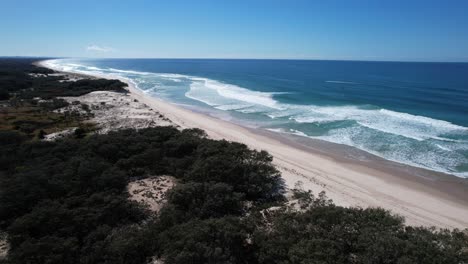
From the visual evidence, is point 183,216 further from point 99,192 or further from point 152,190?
point 99,192

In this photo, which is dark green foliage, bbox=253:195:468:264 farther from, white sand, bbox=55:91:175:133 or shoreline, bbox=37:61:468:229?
white sand, bbox=55:91:175:133

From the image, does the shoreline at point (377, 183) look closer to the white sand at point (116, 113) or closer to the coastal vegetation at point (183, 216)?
the coastal vegetation at point (183, 216)

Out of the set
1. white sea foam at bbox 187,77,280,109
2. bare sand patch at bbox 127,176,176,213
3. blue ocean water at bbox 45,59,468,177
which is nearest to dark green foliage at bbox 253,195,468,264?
bare sand patch at bbox 127,176,176,213

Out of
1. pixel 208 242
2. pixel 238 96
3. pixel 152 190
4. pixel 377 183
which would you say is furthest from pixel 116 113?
pixel 208 242

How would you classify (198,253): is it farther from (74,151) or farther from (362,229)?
(74,151)

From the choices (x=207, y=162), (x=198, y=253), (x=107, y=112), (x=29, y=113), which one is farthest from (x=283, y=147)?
(x=29, y=113)

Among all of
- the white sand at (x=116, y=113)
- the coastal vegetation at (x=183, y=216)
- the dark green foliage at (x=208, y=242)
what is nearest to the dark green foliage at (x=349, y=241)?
the coastal vegetation at (x=183, y=216)
